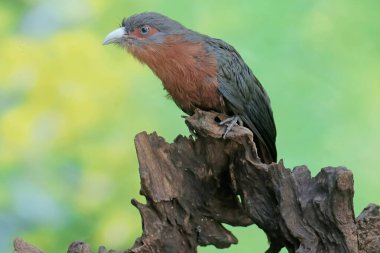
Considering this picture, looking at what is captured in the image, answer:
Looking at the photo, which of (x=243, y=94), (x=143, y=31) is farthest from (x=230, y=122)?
(x=143, y=31)

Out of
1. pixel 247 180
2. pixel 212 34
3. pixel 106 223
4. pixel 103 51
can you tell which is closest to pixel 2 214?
pixel 106 223

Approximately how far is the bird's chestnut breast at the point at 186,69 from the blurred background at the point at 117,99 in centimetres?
77

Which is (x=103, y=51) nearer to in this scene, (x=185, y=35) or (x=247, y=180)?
(x=185, y=35)

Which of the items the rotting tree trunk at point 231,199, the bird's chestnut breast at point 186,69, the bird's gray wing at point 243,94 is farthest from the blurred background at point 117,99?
the rotting tree trunk at point 231,199

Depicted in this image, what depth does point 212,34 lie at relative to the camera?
2939mm

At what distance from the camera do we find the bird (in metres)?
2.15

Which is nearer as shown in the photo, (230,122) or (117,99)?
(230,122)

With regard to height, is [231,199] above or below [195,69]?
below

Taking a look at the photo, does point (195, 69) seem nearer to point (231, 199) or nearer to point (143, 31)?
point (143, 31)

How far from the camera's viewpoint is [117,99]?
296cm

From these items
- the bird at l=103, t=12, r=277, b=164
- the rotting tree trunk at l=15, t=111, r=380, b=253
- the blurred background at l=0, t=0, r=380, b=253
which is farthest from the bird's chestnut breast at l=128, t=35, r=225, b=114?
the blurred background at l=0, t=0, r=380, b=253

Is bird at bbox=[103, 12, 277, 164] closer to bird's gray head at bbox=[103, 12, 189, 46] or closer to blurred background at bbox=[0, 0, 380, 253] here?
bird's gray head at bbox=[103, 12, 189, 46]

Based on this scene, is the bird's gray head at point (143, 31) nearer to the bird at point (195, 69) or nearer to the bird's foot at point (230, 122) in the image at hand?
the bird at point (195, 69)

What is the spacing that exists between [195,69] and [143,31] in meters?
0.23
